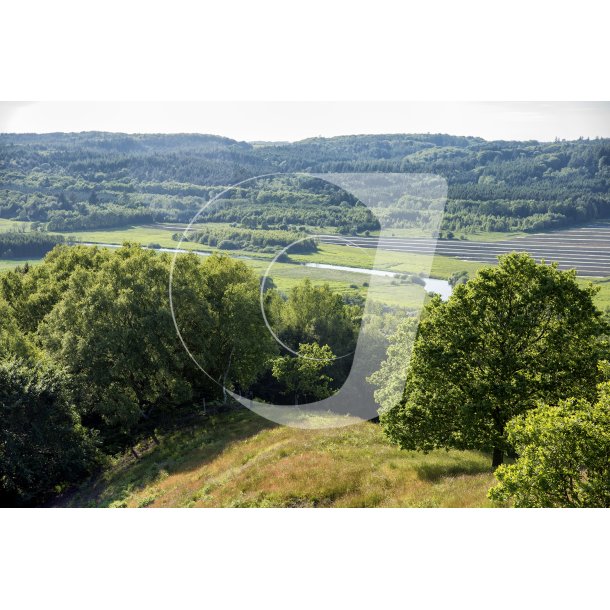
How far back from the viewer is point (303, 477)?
8680 millimetres

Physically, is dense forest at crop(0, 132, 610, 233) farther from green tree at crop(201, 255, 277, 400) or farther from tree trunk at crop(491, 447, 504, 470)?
tree trunk at crop(491, 447, 504, 470)

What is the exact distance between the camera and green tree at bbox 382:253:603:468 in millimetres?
9078

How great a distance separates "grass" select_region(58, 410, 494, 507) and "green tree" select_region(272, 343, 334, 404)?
1184 millimetres

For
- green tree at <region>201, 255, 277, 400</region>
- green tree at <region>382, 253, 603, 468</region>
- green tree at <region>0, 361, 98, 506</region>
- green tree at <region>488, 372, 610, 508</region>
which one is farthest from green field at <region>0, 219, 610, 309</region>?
green tree at <region>0, 361, 98, 506</region>

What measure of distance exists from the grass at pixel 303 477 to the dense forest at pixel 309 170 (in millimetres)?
3887

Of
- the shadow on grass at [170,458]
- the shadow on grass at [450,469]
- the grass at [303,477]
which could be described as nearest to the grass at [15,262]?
the shadow on grass at [170,458]

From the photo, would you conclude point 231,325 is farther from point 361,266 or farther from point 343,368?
point 361,266

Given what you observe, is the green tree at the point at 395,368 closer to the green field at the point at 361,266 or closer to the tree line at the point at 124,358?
the green field at the point at 361,266

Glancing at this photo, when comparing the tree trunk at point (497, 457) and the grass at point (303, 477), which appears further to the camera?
the tree trunk at point (497, 457)

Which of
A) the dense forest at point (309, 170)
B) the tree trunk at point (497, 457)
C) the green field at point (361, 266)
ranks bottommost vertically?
the tree trunk at point (497, 457)

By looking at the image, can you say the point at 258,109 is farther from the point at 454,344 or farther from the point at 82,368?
the point at 82,368

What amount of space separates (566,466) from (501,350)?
2.69 metres

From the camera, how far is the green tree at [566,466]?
6.89m

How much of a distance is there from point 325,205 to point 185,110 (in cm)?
467
